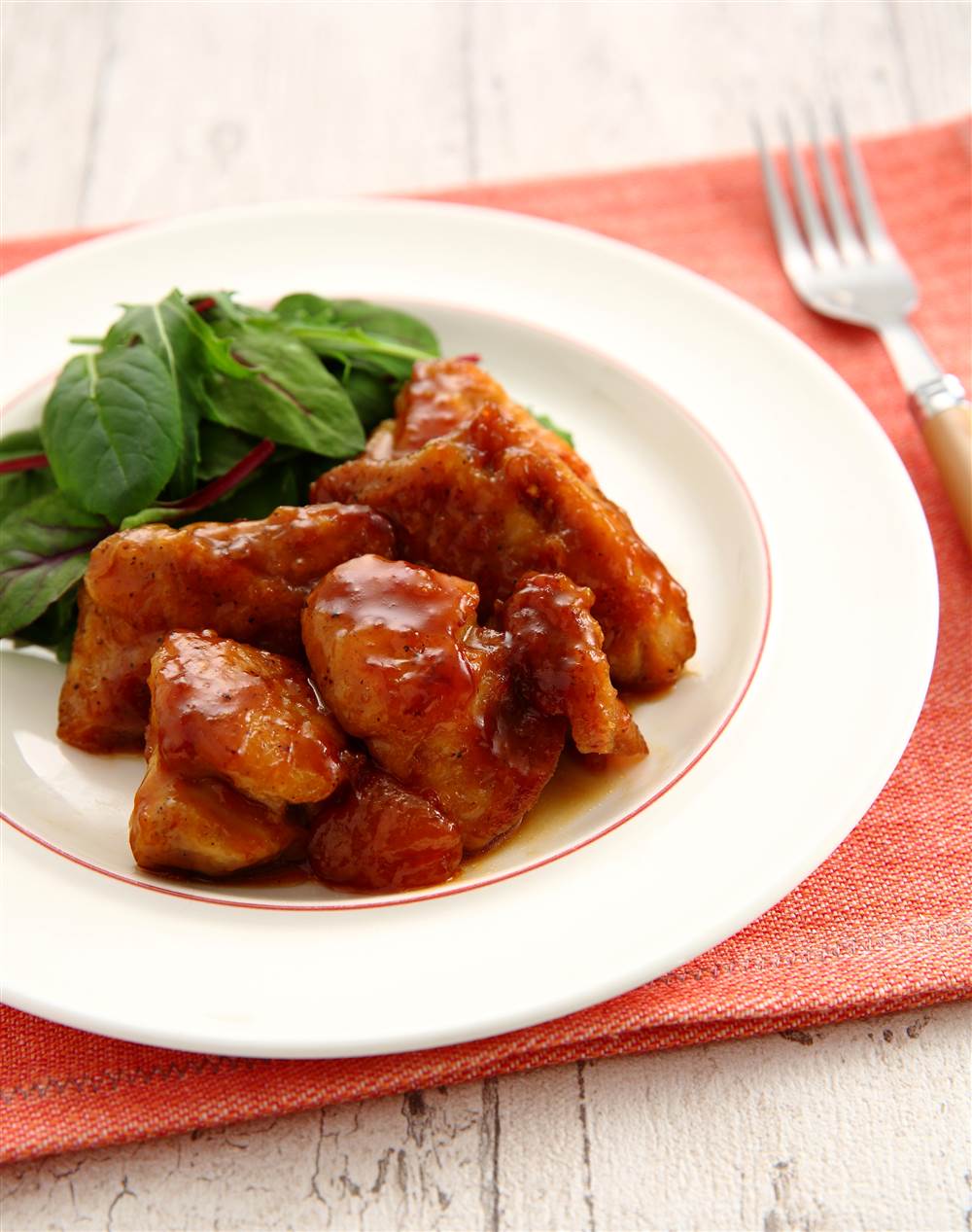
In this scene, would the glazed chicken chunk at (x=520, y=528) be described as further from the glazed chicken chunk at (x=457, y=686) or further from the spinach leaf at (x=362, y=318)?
the spinach leaf at (x=362, y=318)

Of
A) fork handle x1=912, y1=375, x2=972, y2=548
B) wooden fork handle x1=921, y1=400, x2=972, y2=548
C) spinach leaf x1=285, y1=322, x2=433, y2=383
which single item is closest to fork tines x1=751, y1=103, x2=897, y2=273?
fork handle x1=912, y1=375, x2=972, y2=548

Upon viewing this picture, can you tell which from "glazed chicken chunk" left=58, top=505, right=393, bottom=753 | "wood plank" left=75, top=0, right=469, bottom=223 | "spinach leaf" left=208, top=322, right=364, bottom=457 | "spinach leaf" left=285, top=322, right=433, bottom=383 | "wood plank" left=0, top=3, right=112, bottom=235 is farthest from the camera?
"wood plank" left=75, top=0, right=469, bottom=223

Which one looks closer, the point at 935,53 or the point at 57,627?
the point at 57,627

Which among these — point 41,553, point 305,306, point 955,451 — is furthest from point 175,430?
point 955,451

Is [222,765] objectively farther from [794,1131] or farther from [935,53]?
[935,53]

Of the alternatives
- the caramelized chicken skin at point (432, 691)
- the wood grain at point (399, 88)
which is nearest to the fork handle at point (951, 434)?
the caramelized chicken skin at point (432, 691)

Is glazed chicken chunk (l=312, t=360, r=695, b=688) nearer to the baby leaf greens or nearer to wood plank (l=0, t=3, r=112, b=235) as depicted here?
the baby leaf greens

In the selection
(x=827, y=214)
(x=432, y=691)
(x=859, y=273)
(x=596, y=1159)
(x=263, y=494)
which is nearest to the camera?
(x=596, y=1159)
